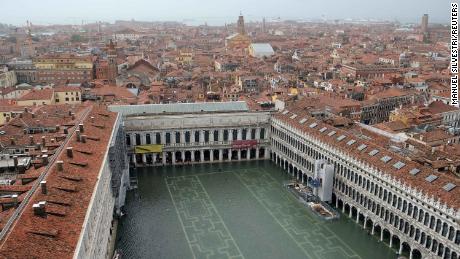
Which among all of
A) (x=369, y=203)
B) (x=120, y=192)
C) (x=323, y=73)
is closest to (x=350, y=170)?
(x=369, y=203)

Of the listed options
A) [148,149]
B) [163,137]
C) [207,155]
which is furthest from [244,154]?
[148,149]

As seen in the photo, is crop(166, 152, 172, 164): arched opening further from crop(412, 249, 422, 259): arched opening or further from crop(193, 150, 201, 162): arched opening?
crop(412, 249, 422, 259): arched opening

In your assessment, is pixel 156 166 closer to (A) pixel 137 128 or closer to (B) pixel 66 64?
(A) pixel 137 128

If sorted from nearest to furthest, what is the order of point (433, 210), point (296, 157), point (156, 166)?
point (433, 210) → point (296, 157) → point (156, 166)

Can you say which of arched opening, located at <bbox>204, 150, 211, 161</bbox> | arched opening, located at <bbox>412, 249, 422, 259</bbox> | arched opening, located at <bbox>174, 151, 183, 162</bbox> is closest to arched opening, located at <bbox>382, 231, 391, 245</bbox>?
arched opening, located at <bbox>412, 249, 422, 259</bbox>

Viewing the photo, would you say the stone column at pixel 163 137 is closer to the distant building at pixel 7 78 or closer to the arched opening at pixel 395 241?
the arched opening at pixel 395 241

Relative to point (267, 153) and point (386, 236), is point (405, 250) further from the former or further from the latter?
point (267, 153)
